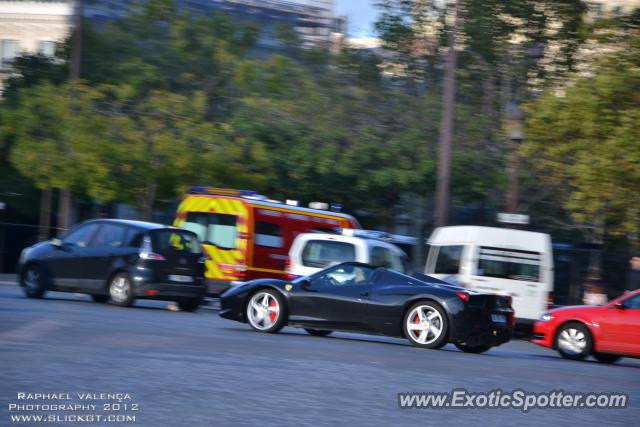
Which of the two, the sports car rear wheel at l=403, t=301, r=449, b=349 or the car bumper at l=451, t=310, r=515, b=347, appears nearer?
the car bumper at l=451, t=310, r=515, b=347

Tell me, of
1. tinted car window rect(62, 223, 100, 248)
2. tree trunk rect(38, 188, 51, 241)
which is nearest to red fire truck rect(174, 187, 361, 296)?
tinted car window rect(62, 223, 100, 248)

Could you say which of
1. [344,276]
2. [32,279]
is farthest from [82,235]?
[344,276]

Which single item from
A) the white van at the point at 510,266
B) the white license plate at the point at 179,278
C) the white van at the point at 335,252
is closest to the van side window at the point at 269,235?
the white van at the point at 335,252

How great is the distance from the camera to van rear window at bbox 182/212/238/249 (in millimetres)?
24453

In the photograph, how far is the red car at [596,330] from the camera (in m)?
16.9

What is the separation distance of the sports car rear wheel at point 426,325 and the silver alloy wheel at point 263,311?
6.12ft

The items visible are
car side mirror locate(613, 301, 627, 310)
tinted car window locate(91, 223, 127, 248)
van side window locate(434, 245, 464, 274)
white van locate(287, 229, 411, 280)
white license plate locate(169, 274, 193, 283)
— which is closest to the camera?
car side mirror locate(613, 301, 627, 310)

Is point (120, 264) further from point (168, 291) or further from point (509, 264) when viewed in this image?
point (509, 264)

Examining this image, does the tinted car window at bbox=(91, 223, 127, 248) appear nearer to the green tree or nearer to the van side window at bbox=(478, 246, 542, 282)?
the van side window at bbox=(478, 246, 542, 282)

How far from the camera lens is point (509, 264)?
22.8 meters

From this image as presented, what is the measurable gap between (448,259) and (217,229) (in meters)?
4.98

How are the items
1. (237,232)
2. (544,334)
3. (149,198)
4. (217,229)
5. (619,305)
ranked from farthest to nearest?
(149,198)
(217,229)
(237,232)
(544,334)
(619,305)

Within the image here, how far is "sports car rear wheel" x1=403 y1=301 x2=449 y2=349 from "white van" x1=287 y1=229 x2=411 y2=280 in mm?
5502

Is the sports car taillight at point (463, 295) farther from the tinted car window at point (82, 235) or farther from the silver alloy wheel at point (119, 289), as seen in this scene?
the tinted car window at point (82, 235)
